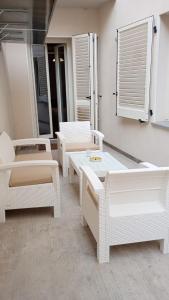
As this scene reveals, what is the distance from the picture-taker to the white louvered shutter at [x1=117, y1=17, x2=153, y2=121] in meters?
3.60

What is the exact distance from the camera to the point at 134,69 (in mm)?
3963

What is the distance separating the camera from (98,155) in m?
3.34

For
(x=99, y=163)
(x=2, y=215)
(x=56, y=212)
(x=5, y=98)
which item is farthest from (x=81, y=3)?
(x=2, y=215)

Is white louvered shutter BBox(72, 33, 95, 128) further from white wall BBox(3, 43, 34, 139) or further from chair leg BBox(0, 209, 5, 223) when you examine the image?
chair leg BBox(0, 209, 5, 223)

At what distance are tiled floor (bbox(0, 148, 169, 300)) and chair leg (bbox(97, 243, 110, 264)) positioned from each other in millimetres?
42

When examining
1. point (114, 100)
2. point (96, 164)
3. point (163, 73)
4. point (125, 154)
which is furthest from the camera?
point (114, 100)

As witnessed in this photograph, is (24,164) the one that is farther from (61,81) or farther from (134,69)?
(61,81)

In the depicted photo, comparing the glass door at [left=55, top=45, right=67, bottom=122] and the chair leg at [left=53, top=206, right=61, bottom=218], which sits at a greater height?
the glass door at [left=55, top=45, right=67, bottom=122]

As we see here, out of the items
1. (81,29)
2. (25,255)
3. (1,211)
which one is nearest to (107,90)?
(81,29)

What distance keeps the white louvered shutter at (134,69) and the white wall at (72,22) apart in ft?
5.00

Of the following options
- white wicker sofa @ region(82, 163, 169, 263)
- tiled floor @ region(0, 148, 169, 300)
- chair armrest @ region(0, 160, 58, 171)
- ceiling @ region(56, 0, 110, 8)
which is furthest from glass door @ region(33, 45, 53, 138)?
white wicker sofa @ region(82, 163, 169, 263)

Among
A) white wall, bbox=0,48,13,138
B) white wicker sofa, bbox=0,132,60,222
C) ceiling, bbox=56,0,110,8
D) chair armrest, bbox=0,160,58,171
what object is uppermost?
ceiling, bbox=56,0,110,8

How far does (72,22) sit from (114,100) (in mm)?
1990

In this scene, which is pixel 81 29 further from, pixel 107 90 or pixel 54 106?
pixel 54 106
